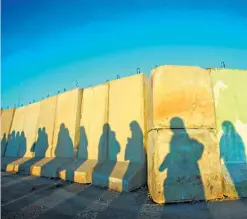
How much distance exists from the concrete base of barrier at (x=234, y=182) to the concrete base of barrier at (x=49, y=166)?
4.71 meters

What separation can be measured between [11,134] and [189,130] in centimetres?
1070

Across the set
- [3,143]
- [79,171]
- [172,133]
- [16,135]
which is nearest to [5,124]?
[3,143]

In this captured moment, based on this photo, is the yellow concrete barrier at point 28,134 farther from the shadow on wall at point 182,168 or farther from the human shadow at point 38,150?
the shadow on wall at point 182,168

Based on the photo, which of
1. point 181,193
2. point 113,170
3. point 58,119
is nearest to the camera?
point 181,193

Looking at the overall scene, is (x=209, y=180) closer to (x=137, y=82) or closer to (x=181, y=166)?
(x=181, y=166)

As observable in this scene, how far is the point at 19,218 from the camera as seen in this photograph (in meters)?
3.41

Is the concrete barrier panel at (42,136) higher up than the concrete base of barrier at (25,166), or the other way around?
the concrete barrier panel at (42,136)

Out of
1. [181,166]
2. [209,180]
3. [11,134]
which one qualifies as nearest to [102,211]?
[181,166]

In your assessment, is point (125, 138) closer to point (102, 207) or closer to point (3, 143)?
point (102, 207)

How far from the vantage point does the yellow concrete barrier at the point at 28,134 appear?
31.8 ft

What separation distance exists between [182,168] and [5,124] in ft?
38.0

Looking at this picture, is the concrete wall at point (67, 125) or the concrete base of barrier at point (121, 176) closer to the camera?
the concrete base of barrier at point (121, 176)

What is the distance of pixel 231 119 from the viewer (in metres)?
4.97

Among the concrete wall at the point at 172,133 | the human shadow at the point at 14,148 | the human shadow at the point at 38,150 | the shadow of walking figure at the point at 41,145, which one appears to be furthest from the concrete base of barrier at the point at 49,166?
the human shadow at the point at 14,148
